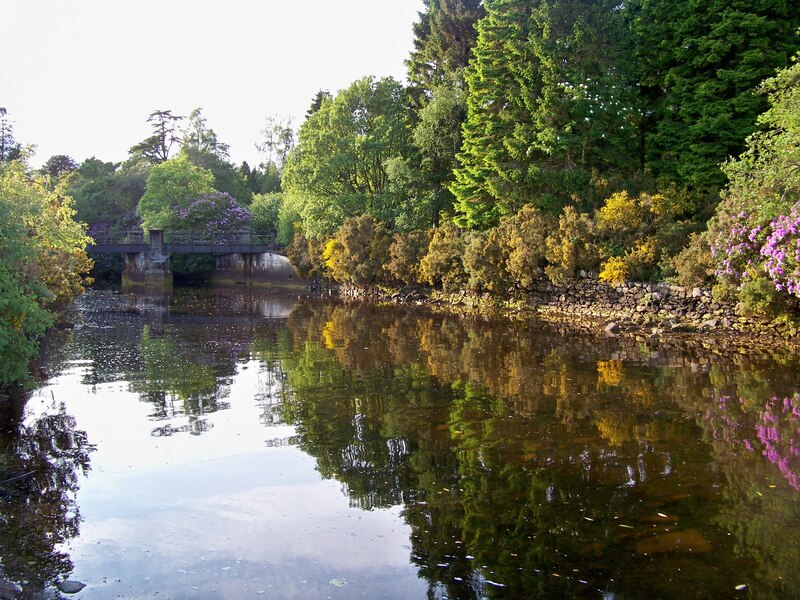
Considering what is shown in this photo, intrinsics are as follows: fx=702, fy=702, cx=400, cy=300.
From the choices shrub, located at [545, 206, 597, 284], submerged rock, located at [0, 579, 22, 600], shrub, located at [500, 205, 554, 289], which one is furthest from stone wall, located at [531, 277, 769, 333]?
submerged rock, located at [0, 579, 22, 600]

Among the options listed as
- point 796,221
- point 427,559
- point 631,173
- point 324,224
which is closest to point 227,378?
point 427,559

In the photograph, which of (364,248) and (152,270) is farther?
(152,270)

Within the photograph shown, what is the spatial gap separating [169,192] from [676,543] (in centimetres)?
5799

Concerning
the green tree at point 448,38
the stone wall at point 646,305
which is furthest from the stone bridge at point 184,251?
the stone wall at point 646,305

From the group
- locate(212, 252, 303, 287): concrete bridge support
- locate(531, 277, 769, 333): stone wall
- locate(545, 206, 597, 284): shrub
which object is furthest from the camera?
locate(212, 252, 303, 287): concrete bridge support

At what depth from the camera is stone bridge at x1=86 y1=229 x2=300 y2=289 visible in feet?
184

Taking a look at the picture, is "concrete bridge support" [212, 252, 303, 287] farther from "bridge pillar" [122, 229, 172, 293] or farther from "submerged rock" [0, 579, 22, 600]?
"submerged rock" [0, 579, 22, 600]

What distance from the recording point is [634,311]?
88.5 ft

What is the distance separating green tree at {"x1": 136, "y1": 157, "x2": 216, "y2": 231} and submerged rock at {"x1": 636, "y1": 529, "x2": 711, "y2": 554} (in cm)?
5604

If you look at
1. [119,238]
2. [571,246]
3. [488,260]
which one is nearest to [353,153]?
[488,260]

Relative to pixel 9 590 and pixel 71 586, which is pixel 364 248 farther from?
pixel 9 590

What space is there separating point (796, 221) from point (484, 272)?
16.0 metres

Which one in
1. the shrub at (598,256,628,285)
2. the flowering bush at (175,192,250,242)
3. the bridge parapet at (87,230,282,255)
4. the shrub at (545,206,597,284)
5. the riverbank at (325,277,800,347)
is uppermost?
the flowering bush at (175,192,250,242)

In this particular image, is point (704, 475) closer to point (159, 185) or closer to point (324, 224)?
point (324, 224)
